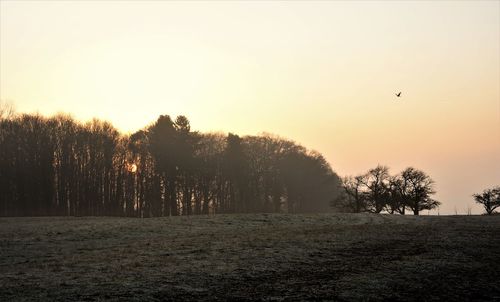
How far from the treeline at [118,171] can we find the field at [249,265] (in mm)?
48676

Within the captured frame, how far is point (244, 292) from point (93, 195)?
77.9 metres

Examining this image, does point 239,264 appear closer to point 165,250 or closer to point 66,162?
point 165,250

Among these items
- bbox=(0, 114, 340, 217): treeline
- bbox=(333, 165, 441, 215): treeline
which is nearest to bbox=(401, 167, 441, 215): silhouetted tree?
bbox=(333, 165, 441, 215): treeline

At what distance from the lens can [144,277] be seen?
1811 cm

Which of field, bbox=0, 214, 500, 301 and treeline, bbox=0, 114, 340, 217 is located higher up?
treeline, bbox=0, 114, 340, 217

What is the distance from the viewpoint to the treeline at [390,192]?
7869 centimetres

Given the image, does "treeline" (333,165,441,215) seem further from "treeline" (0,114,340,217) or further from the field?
the field

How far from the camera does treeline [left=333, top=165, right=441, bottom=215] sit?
78.7 meters

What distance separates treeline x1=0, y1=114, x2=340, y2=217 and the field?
4868cm

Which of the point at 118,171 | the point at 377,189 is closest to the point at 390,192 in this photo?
the point at 377,189

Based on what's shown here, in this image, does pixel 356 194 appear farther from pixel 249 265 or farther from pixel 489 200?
pixel 249 265

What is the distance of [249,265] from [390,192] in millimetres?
66997

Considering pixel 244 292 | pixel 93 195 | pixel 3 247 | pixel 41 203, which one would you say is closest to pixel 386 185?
pixel 93 195

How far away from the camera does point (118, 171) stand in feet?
301
